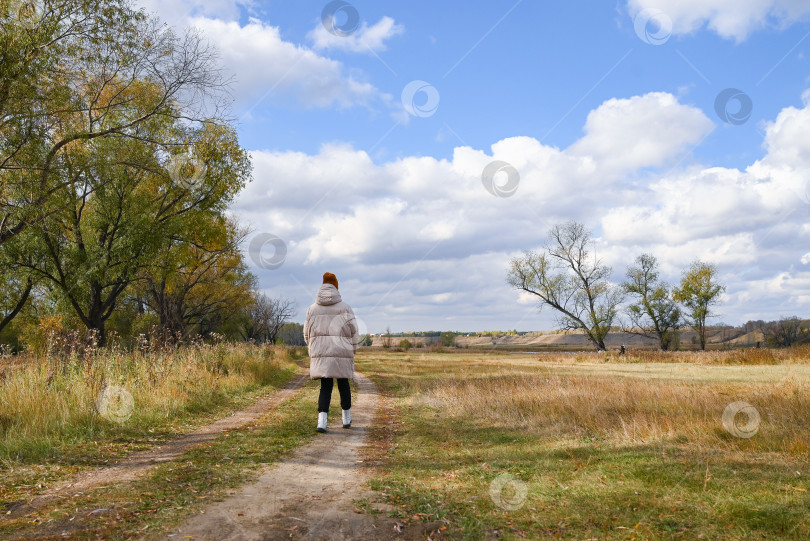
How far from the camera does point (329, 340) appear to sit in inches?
→ 356

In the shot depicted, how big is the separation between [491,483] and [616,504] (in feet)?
4.47

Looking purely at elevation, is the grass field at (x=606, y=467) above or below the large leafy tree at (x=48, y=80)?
below

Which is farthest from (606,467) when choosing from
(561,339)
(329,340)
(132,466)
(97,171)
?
(561,339)

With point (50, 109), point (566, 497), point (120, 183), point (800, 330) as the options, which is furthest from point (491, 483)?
point (800, 330)

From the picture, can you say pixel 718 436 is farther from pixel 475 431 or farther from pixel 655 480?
pixel 475 431

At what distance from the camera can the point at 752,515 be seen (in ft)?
13.8

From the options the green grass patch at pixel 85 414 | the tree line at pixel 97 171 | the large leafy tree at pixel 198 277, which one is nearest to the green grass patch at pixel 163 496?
the green grass patch at pixel 85 414

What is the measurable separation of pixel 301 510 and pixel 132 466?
306 centimetres

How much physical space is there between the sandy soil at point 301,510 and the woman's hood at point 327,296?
2.89 meters

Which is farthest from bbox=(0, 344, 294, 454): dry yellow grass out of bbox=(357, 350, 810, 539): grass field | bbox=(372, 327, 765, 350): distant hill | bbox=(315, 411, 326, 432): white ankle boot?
bbox=(372, 327, 765, 350): distant hill

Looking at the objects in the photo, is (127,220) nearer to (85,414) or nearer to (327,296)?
(85,414)

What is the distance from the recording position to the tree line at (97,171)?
38.8 feet

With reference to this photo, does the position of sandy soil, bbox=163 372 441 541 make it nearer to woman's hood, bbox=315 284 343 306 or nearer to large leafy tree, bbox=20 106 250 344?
woman's hood, bbox=315 284 343 306

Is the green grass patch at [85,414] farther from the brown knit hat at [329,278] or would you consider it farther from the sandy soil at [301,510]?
the brown knit hat at [329,278]
